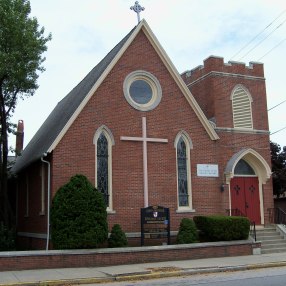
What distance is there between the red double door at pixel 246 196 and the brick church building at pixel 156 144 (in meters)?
0.05

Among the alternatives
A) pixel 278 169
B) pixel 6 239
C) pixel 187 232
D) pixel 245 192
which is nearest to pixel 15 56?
pixel 6 239

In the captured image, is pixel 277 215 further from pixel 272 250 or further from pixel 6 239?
pixel 6 239

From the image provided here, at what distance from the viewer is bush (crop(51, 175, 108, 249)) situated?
15984mm

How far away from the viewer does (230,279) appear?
42.2 ft

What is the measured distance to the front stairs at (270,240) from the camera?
63.7 feet

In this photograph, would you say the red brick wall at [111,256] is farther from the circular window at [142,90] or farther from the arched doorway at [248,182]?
the circular window at [142,90]

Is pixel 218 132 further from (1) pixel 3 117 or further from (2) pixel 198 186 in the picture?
(1) pixel 3 117

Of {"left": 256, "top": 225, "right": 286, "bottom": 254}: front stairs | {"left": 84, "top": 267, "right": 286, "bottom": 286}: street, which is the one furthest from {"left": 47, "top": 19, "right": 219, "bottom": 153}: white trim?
{"left": 84, "top": 267, "right": 286, "bottom": 286}: street

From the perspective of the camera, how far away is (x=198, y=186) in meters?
20.5

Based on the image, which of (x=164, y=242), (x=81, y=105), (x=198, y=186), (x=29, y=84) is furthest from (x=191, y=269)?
(x=29, y=84)

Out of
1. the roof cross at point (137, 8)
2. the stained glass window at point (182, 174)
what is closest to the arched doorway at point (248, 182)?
the stained glass window at point (182, 174)

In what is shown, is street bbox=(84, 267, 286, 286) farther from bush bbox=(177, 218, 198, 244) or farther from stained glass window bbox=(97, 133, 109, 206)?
stained glass window bbox=(97, 133, 109, 206)

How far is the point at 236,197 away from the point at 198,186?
96.4 inches

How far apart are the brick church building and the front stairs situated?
0.86 metres
